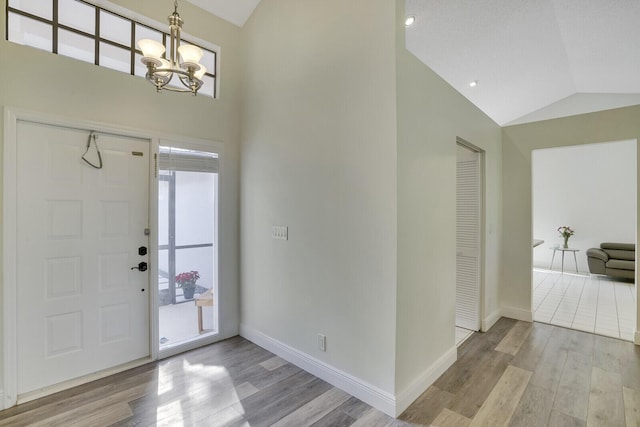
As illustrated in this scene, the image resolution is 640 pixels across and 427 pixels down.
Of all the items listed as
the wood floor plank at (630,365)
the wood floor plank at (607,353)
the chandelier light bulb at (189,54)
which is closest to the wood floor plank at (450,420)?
the wood floor plank at (630,365)

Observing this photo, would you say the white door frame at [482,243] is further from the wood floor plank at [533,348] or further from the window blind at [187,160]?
the window blind at [187,160]

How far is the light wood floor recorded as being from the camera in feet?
6.86

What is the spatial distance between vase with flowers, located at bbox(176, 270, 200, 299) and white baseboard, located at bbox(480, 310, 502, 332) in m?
3.40

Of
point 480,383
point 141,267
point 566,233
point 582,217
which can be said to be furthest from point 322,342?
point 582,217

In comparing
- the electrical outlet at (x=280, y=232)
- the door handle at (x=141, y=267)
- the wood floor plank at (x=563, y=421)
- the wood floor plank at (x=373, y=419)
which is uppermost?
the electrical outlet at (x=280, y=232)

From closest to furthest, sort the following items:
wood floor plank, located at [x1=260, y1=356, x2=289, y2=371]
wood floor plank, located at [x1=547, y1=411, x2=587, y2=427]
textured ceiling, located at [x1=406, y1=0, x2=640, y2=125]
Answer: wood floor plank, located at [x1=547, y1=411, x2=587, y2=427] < textured ceiling, located at [x1=406, y1=0, x2=640, y2=125] < wood floor plank, located at [x1=260, y1=356, x2=289, y2=371]

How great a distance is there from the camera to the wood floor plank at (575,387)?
2.19 meters

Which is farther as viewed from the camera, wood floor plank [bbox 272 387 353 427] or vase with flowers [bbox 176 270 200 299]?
vase with flowers [bbox 176 270 200 299]

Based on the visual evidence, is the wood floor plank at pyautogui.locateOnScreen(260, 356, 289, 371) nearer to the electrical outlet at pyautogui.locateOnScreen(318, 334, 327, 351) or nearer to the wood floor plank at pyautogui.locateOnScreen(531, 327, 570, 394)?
the electrical outlet at pyautogui.locateOnScreen(318, 334, 327, 351)

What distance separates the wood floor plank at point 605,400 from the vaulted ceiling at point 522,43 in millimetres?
3174

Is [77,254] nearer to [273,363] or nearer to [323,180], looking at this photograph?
[273,363]

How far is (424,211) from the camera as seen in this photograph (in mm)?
2432

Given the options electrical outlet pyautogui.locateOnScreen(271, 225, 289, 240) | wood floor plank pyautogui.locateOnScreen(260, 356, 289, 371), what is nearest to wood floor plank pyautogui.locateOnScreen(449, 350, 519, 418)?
wood floor plank pyautogui.locateOnScreen(260, 356, 289, 371)

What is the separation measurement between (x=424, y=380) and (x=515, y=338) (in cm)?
174
